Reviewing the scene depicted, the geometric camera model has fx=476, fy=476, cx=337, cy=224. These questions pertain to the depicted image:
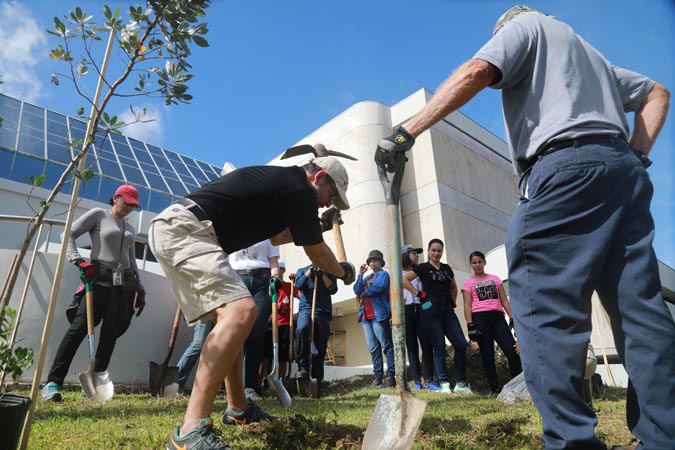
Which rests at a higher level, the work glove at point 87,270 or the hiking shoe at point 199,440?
the work glove at point 87,270

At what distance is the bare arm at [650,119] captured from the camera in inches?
83.4

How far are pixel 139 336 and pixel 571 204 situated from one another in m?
5.72

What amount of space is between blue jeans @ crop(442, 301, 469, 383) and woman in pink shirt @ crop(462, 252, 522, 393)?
149 mm

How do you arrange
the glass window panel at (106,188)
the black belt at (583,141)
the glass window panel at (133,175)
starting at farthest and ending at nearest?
the glass window panel at (133,175), the glass window panel at (106,188), the black belt at (583,141)

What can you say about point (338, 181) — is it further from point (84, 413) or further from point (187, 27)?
point (84, 413)

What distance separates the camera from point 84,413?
11.1ft

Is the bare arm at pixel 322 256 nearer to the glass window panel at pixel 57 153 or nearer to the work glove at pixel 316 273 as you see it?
the work glove at pixel 316 273

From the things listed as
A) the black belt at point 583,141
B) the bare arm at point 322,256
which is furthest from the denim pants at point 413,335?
the black belt at point 583,141

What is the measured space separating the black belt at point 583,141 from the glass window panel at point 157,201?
2187 cm

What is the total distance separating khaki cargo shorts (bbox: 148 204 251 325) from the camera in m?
2.27

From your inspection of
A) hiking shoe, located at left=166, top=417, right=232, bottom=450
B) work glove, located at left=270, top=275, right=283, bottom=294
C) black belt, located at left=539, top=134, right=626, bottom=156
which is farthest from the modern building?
black belt, located at left=539, top=134, right=626, bottom=156

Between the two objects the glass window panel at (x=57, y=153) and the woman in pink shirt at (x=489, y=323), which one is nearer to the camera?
the woman in pink shirt at (x=489, y=323)

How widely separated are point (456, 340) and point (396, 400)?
395 cm

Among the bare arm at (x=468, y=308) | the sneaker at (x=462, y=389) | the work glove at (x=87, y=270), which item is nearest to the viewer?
the work glove at (x=87, y=270)
